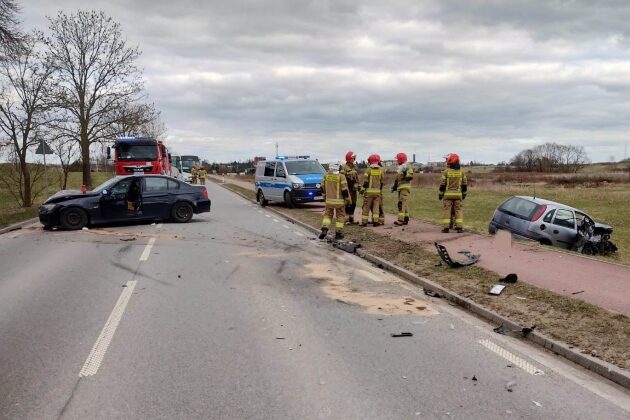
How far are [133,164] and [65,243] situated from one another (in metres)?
12.4

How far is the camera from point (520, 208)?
44.3ft

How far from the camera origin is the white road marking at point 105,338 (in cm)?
458

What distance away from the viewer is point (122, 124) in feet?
112

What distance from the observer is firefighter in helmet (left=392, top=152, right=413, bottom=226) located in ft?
49.4

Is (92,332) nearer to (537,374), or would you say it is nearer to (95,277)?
(95,277)

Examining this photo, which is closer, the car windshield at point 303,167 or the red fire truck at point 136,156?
the car windshield at point 303,167

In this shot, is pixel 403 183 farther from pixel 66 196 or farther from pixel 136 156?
pixel 136 156

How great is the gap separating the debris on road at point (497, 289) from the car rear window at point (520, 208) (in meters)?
6.02

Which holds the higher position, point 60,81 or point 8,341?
point 60,81

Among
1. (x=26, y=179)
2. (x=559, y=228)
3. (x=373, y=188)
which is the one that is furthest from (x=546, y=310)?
(x=26, y=179)

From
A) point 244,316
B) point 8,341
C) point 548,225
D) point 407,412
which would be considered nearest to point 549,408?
point 407,412

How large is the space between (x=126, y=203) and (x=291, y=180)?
805 cm

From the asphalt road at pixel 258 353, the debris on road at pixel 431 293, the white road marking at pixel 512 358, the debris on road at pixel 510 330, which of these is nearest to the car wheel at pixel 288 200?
the asphalt road at pixel 258 353

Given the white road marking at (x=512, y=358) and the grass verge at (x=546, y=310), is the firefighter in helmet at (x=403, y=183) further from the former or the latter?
the white road marking at (x=512, y=358)
